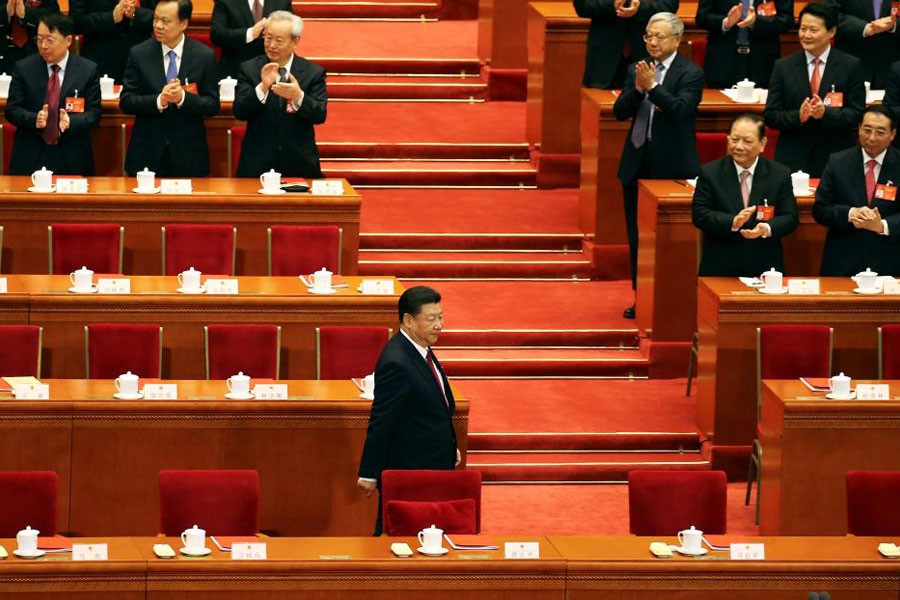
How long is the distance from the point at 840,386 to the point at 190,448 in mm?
2801

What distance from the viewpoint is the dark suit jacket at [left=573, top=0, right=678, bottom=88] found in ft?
36.2

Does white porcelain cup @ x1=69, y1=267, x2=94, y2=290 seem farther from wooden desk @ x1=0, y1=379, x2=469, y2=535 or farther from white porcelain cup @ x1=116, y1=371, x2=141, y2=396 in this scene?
white porcelain cup @ x1=116, y1=371, x2=141, y2=396

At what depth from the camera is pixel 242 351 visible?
8.45m

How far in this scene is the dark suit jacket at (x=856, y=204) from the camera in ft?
30.3

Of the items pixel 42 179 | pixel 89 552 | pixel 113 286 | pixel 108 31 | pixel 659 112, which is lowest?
pixel 89 552

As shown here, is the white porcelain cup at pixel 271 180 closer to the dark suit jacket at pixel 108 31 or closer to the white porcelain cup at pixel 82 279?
the white porcelain cup at pixel 82 279

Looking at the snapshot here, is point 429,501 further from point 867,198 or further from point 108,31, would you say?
point 108,31

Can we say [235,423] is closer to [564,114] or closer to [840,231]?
[840,231]

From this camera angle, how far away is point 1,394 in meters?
7.89

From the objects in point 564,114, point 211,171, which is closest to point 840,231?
point 564,114

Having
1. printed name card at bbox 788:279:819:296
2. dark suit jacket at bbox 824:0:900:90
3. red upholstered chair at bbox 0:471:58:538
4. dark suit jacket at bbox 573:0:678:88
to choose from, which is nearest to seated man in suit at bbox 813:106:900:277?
printed name card at bbox 788:279:819:296

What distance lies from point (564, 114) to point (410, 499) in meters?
5.21

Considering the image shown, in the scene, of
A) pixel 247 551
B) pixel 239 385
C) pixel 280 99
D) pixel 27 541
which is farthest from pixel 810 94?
pixel 27 541

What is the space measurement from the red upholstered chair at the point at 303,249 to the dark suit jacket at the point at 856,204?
2.37m
